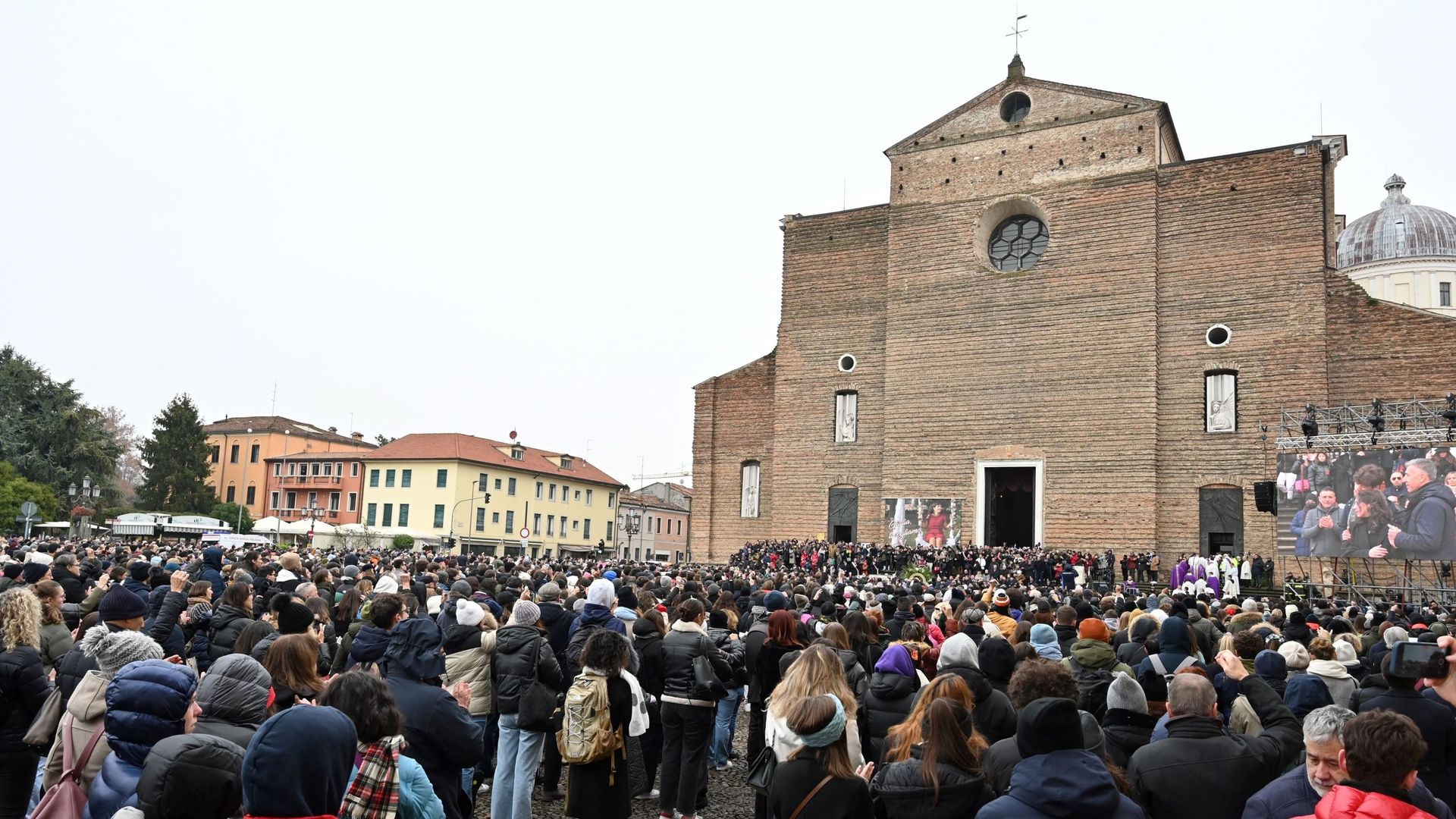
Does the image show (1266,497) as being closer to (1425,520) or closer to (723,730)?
(1425,520)

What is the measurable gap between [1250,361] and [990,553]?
839 cm

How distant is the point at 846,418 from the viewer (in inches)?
1293

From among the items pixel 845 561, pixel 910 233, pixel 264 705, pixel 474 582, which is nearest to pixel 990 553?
pixel 845 561

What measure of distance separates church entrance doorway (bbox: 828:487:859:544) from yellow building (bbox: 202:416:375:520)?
3592cm

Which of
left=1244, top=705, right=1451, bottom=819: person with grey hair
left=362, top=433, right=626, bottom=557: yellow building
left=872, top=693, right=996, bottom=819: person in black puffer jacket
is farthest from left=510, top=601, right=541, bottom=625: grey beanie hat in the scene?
left=362, top=433, right=626, bottom=557: yellow building

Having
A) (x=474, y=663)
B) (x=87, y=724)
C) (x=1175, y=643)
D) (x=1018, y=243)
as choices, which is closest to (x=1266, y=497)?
(x=1018, y=243)

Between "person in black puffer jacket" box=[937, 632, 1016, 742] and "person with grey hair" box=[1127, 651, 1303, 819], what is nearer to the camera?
"person with grey hair" box=[1127, 651, 1303, 819]

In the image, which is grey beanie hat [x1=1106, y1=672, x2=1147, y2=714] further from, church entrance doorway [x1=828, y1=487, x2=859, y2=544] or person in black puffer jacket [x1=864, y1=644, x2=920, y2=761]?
church entrance doorway [x1=828, y1=487, x2=859, y2=544]

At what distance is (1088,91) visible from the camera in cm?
2950

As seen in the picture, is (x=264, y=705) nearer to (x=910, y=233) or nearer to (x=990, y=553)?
(x=990, y=553)

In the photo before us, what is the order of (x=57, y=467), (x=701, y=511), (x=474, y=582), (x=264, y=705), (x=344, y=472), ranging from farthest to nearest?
(x=344, y=472), (x=57, y=467), (x=701, y=511), (x=474, y=582), (x=264, y=705)

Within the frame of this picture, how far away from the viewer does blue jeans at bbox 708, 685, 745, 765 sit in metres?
9.18

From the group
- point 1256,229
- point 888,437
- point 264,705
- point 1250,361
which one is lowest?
point 264,705

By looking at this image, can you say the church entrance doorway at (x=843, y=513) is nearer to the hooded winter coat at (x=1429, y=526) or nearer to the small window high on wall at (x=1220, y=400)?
the small window high on wall at (x=1220, y=400)
